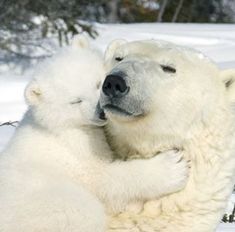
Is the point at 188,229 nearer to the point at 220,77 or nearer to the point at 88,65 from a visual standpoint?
the point at 220,77

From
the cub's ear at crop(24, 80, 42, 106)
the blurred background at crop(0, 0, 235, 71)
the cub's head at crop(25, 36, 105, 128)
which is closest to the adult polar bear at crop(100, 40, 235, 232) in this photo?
the cub's head at crop(25, 36, 105, 128)

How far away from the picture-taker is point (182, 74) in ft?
10.3

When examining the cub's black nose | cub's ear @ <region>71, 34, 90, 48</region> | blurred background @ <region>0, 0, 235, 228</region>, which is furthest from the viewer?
blurred background @ <region>0, 0, 235, 228</region>

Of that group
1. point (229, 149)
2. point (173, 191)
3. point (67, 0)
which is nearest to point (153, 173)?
point (173, 191)

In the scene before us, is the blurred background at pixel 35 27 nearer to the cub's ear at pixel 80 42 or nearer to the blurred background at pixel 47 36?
the blurred background at pixel 47 36

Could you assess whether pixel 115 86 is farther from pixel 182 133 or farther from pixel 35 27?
pixel 35 27

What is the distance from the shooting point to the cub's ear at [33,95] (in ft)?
11.4

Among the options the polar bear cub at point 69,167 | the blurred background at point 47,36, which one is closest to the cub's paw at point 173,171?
the polar bear cub at point 69,167

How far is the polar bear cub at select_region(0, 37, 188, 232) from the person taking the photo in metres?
3.04

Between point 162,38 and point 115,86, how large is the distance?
1472 cm

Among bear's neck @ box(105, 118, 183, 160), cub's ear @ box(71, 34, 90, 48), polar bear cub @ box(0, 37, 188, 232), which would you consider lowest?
polar bear cub @ box(0, 37, 188, 232)

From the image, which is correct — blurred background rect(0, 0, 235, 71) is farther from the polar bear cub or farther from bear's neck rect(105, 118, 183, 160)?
bear's neck rect(105, 118, 183, 160)

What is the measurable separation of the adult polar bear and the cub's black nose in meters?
0.13

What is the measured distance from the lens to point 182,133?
3.11 m
